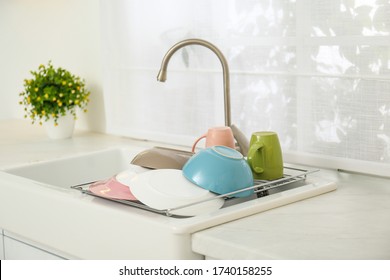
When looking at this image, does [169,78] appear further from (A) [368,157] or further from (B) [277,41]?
(A) [368,157]

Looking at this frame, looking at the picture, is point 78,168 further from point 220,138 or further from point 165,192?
point 165,192

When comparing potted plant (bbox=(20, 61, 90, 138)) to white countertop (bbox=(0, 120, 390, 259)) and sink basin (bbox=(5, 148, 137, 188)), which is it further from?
white countertop (bbox=(0, 120, 390, 259))

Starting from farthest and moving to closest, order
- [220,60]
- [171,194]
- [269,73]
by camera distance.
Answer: [269,73], [220,60], [171,194]

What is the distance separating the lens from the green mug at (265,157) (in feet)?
5.86

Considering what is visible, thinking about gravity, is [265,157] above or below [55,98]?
below

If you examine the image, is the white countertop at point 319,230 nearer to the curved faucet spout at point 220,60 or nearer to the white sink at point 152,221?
the white sink at point 152,221

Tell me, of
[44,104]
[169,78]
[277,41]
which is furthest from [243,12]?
[44,104]

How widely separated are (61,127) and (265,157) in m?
1.07

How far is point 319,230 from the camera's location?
1.42 metres

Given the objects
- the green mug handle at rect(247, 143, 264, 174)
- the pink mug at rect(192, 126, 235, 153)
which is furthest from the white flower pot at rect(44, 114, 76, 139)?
the green mug handle at rect(247, 143, 264, 174)

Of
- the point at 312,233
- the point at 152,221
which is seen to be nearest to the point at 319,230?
the point at 312,233

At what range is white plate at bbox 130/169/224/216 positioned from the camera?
1.57 m

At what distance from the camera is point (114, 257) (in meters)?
1.56
